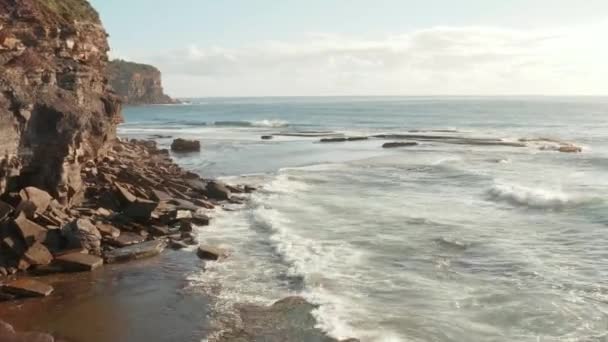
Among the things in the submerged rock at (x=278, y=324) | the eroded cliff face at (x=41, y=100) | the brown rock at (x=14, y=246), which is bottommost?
the submerged rock at (x=278, y=324)

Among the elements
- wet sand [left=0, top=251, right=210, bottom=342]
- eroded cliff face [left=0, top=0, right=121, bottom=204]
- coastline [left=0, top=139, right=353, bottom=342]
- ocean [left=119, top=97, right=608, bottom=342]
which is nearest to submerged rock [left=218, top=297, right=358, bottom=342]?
coastline [left=0, top=139, right=353, bottom=342]

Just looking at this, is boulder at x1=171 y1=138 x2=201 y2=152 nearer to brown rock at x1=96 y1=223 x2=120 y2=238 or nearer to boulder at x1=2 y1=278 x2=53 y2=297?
brown rock at x1=96 y1=223 x2=120 y2=238

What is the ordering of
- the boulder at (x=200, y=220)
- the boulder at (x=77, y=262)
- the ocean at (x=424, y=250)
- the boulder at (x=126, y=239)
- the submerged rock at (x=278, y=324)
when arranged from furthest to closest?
the boulder at (x=200, y=220) < the boulder at (x=126, y=239) < the boulder at (x=77, y=262) < the ocean at (x=424, y=250) < the submerged rock at (x=278, y=324)

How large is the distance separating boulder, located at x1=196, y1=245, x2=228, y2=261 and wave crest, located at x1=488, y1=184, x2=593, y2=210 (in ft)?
48.9

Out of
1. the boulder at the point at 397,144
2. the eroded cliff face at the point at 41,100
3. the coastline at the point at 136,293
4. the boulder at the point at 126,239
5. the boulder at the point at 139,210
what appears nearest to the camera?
the coastline at the point at 136,293

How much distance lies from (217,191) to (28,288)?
46.0ft

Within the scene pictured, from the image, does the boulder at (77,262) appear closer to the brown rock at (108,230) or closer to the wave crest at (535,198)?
the brown rock at (108,230)

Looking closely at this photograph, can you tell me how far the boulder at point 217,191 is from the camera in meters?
27.5

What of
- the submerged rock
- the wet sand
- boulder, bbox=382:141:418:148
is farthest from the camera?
boulder, bbox=382:141:418:148

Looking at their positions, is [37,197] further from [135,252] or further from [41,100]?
[41,100]

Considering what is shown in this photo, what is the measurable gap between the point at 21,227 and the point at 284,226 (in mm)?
9059

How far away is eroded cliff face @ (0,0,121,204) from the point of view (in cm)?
1880

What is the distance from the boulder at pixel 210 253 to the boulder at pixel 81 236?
2.95 meters

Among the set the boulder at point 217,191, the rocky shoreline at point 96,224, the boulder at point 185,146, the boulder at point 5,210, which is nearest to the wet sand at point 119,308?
the rocky shoreline at point 96,224
